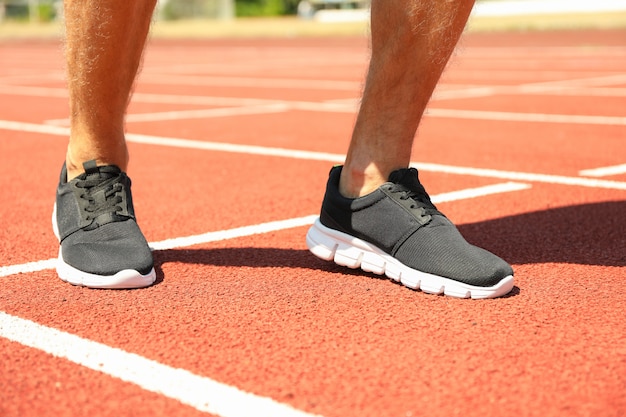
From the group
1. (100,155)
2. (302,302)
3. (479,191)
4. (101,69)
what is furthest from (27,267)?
(479,191)

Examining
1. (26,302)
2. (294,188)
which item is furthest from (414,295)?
(294,188)

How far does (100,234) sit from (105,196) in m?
0.13

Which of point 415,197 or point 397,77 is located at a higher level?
point 397,77

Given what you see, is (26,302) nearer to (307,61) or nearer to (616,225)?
(616,225)

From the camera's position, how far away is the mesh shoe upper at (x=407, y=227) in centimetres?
247

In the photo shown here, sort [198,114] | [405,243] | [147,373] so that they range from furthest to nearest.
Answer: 1. [198,114]
2. [405,243]
3. [147,373]

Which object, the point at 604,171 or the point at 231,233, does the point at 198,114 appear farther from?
the point at 231,233

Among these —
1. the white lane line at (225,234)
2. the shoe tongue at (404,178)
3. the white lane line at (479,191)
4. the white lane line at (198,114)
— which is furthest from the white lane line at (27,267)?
the white lane line at (198,114)

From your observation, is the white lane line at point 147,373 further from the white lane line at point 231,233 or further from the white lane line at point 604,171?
the white lane line at point 604,171

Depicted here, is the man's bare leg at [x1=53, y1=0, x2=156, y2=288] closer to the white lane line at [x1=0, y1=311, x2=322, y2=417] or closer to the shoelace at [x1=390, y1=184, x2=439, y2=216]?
the white lane line at [x1=0, y1=311, x2=322, y2=417]

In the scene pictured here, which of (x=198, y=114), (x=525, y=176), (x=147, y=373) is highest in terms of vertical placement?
(x=147, y=373)

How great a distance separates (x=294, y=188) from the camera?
4.16m

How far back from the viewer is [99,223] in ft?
8.70

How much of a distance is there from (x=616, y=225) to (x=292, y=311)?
1.53 meters
